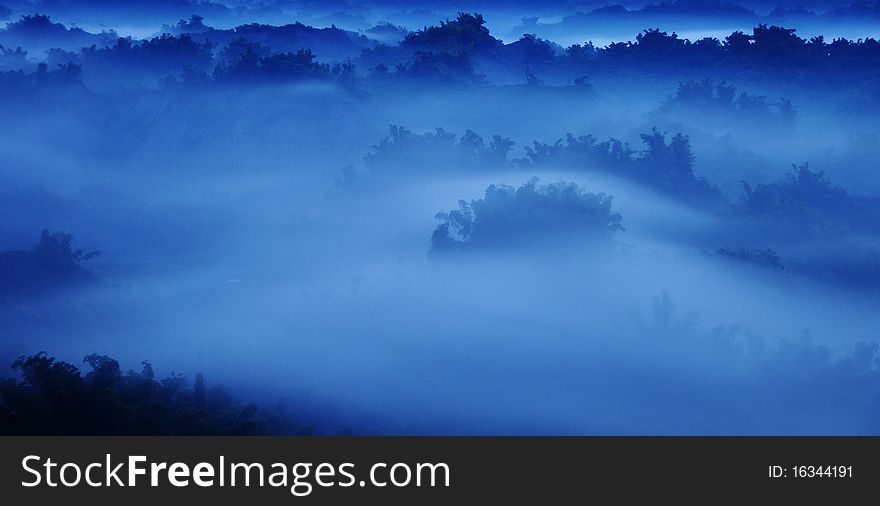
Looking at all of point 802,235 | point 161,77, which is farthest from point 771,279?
point 161,77

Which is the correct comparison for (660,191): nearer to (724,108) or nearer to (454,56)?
(724,108)

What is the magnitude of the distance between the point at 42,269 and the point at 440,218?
9071 millimetres

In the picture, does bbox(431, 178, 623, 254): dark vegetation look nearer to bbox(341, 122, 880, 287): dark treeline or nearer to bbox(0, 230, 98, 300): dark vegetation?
bbox(341, 122, 880, 287): dark treeline

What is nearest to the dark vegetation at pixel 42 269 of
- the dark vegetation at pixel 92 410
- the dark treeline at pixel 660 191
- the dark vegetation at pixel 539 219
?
the dark treeline at pixel 660 191

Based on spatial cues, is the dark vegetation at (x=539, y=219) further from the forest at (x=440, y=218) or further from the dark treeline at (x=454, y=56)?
the dark treeline at (x=454, y=56)

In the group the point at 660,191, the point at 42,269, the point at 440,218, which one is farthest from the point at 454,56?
the point at 42,269

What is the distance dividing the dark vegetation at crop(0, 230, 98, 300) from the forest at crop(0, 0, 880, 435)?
0.08 m

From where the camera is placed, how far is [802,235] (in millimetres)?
19766

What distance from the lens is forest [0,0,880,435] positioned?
39.7 feet

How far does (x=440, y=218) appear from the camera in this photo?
65.6 feet

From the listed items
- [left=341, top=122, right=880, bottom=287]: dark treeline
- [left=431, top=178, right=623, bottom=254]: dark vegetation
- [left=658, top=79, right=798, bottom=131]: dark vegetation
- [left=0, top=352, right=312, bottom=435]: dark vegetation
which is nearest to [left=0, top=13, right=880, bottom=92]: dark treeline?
[left=658, top=79, right=798, bottom=131]: dark vegetation

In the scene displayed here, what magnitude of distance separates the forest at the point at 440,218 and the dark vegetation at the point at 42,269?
0.08 metres

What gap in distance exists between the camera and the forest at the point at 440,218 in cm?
1209
